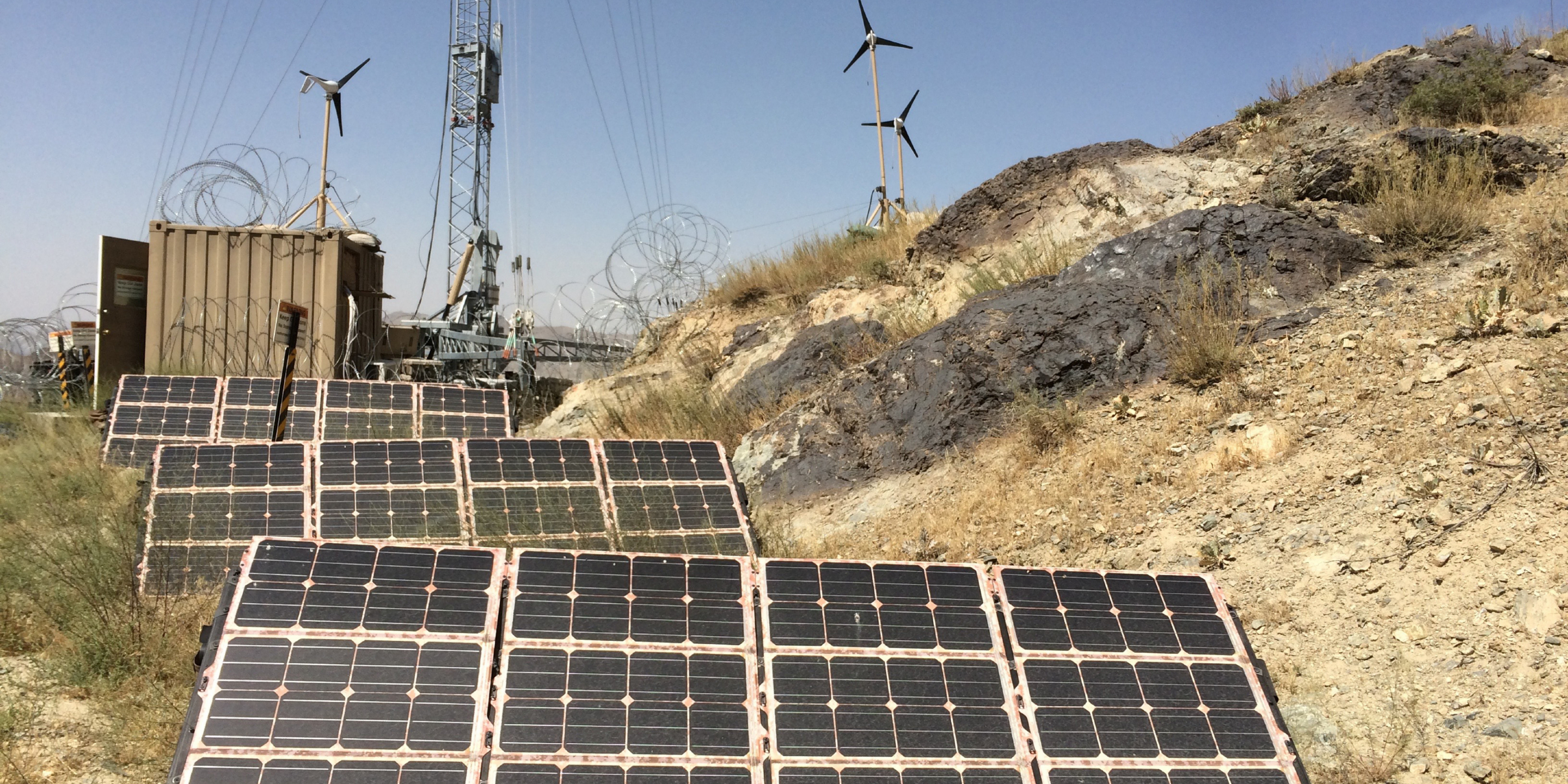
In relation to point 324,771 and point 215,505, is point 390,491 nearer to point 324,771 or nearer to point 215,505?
point 215,505

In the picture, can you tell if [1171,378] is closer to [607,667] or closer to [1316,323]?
[1316,323]

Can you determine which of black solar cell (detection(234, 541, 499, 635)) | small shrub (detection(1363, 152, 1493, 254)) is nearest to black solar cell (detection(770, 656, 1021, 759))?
black solar cell (detection(234, 541, 499, 635))

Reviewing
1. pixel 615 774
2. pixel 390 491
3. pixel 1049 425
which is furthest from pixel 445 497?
pixel 1049 425

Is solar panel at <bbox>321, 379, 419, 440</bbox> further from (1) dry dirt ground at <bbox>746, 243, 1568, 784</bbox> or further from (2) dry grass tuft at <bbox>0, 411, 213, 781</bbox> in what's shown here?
(1) dry dirt ground at <bbox>746, 243, 1568, 784</bbox>

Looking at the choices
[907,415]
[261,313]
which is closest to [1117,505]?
[907,415]

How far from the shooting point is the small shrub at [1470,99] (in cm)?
1401

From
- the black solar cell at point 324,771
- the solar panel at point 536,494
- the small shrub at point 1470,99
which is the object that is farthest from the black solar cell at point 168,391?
the small shrub at point 1470,99

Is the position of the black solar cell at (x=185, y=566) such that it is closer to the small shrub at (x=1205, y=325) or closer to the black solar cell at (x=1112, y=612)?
the black solar cell at (x=1112, y=612)

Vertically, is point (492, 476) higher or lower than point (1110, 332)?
lower

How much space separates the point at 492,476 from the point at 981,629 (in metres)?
5.79

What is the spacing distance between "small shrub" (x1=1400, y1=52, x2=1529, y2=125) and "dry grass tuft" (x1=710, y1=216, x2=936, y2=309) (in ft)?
26.3

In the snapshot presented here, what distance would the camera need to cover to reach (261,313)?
21828 millimetres

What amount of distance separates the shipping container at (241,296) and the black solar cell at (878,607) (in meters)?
17.9

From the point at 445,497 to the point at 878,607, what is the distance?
540cm
